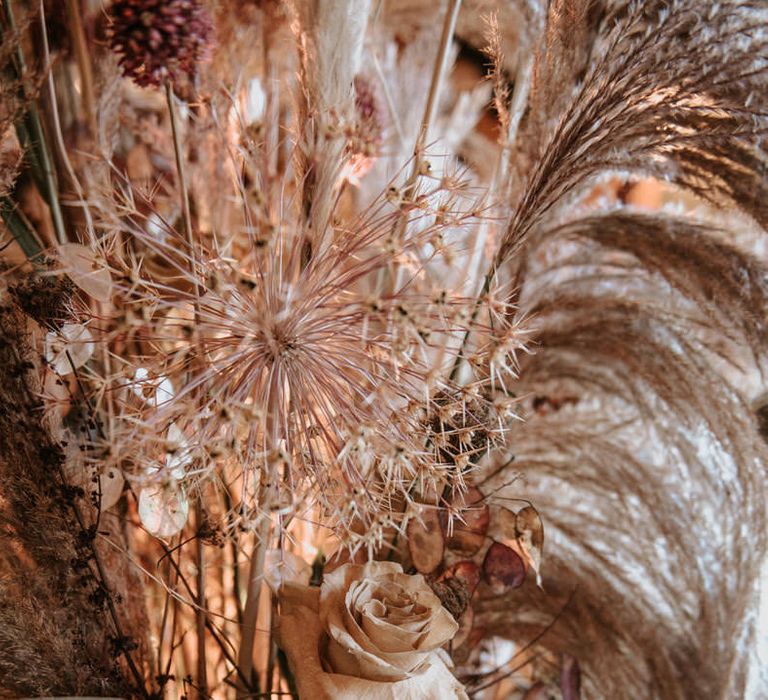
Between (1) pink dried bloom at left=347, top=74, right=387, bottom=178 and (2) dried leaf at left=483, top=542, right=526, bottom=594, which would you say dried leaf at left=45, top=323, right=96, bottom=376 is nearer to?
(1) pink dried bloom at left=347, top=74, right=387, bottom=178

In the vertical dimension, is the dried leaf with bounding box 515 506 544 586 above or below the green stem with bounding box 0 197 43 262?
below

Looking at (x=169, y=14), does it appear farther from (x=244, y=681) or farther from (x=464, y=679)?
(x=464, y=679)

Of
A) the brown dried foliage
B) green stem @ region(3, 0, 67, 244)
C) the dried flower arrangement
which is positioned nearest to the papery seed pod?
the dried flower arrangement

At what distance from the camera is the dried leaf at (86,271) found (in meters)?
0.44

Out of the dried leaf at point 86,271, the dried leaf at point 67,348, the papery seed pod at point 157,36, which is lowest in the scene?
the dried leaf at point 67,348

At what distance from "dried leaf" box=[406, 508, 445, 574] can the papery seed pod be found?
0.37 m

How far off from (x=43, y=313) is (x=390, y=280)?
33cm

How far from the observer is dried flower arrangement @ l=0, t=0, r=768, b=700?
0.45 meters

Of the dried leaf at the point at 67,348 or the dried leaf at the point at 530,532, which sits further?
the dried leaf at the point at 530,532

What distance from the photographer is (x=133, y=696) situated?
534mm

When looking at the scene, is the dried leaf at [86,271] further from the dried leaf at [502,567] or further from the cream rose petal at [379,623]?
the dried leaf at [502,567]

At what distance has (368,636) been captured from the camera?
1.52 ft

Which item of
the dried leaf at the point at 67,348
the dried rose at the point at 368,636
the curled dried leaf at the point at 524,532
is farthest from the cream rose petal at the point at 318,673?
the dried leaf at the point at 67,348

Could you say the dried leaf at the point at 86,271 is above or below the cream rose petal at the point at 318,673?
above
